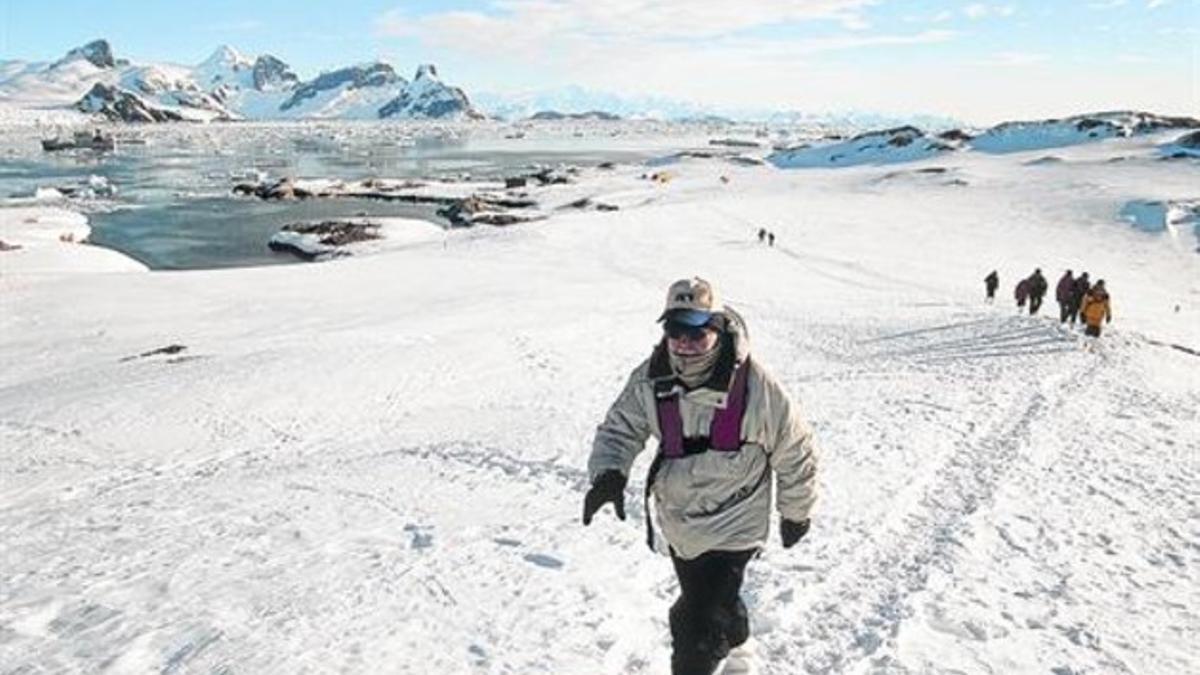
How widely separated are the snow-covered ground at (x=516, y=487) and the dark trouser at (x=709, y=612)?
1179mm

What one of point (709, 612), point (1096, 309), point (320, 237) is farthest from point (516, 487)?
point (320, 237)

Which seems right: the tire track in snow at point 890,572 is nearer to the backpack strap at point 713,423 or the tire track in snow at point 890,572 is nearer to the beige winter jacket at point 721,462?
the beige winter jacket at point 721,462

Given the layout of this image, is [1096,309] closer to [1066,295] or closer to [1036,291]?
[1066,295]

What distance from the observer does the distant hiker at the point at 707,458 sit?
4.68 meters

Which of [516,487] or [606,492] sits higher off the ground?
[606,492]

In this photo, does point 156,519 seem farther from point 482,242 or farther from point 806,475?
point 482,242

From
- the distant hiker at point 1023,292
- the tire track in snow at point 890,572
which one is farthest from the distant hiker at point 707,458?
the distant hiker at point 1023,292

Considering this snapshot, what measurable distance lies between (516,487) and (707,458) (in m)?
6.20

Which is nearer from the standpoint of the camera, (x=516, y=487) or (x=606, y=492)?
(x=606, y=492)

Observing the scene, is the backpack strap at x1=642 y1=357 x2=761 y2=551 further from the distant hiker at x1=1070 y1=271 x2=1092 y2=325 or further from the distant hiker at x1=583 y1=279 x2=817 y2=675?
the distant hiker at x1=1070 y1=271 x2=1092 y2=325

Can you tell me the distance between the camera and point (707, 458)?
16.0ft

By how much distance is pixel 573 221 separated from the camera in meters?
58.8

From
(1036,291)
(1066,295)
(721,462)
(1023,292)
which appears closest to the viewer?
(721,462)

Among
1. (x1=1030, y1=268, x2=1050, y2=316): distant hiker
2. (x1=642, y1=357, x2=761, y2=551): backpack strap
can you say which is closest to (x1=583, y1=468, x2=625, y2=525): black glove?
(x1=642, y1=357, x2=761, y2=551): backpack strap
